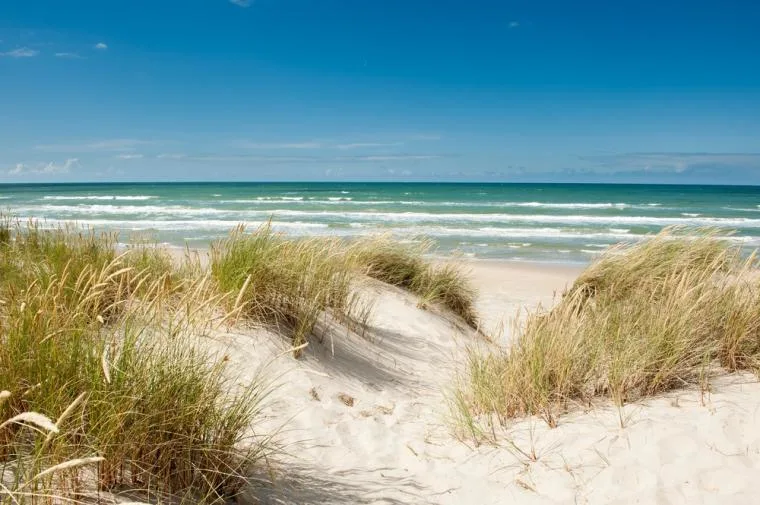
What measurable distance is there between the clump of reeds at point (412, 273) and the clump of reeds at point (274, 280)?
7.68 ft

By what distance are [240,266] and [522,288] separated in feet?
28.6

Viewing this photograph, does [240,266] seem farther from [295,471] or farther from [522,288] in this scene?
[522,288]

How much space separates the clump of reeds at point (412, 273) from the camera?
29.5 feet

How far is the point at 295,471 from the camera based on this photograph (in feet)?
11.8

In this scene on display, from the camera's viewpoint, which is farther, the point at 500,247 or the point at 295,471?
the point at 500,247

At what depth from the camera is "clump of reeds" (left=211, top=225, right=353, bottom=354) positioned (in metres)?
5.51

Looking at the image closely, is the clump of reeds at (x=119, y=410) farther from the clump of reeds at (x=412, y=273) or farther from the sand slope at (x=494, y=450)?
the clump of reeds at (x=412, y=273)

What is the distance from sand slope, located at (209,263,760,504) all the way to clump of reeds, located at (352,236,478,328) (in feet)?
11.4

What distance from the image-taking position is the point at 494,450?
13.2 ft

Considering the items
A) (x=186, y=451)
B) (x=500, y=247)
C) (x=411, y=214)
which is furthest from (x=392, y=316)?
(x=411, y=214)

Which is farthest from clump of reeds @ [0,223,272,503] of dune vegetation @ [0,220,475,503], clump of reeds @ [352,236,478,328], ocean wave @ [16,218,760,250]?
ocean wave @ [16,218,760,250]

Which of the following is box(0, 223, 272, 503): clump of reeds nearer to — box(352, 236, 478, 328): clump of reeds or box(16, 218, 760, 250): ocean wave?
box(352, 236, 478, 328): clump of reeds

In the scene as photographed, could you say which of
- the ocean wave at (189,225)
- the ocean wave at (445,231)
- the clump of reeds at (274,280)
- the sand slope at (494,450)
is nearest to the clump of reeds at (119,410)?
the sand slope at (494,450)

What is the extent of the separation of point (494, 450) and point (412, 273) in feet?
17.5
